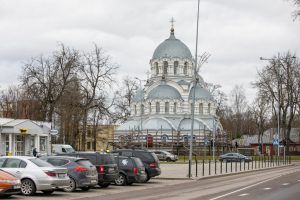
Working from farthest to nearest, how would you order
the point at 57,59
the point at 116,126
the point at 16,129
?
the point at 116,126
the point at 57,59
the point at 16,129

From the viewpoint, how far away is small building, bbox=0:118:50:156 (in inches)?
1831

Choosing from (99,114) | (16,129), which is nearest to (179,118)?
(99,114)

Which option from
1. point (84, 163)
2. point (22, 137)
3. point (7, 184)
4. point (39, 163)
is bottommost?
point (7, 184)

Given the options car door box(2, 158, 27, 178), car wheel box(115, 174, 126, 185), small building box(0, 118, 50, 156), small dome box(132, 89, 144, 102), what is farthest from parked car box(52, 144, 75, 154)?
small dome box(132, 89, 144, 102)

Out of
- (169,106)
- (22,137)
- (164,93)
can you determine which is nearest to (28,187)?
(22,137)

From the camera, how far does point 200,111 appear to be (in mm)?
106938

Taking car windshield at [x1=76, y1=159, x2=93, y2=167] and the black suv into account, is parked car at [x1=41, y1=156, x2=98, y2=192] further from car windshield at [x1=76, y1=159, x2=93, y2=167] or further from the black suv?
the black suv

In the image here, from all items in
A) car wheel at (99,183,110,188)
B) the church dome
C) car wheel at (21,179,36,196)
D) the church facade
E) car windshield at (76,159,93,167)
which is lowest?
car wheel at (99,183,110,188)

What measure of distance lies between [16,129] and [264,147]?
248 ft

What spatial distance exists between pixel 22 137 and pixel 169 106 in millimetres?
58008

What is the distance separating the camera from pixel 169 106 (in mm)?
105938

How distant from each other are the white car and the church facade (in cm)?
7424

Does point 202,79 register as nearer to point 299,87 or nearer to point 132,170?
point 299,87

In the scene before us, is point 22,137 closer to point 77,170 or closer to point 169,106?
point 77,170
